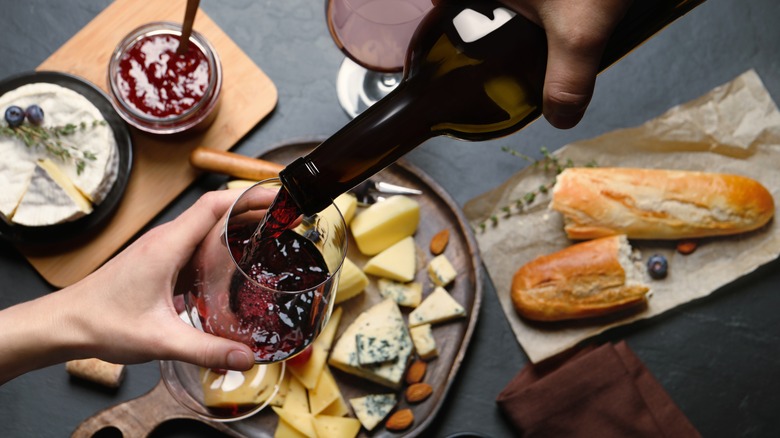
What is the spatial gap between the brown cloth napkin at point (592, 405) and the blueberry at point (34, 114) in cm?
128

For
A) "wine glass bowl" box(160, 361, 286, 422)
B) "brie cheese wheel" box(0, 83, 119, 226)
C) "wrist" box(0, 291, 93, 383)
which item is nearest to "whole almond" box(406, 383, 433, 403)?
"wine glass bowl" box(160, 361, 286, 422)

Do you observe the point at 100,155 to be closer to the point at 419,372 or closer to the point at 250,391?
the point at 250,391

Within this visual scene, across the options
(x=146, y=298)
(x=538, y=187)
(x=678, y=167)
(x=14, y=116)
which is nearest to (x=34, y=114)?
(x=14, y=116)

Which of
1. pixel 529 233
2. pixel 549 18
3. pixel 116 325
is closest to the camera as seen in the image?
pixel 549 18

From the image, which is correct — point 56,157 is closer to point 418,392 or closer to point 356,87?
point 356,87

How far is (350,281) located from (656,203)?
2.60ft

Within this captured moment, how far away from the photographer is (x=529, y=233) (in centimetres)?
196

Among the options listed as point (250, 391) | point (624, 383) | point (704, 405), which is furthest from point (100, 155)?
point (704, 405)

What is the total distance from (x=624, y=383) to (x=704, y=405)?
0.25m

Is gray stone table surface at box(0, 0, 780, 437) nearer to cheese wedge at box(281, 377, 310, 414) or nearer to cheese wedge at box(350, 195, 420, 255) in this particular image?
cheese wedge at box(350, 195, 420, 255)

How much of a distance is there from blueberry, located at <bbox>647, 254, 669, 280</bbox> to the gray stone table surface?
112mm

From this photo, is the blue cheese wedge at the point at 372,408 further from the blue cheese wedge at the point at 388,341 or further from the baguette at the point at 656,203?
the baguette at the point at 656,203

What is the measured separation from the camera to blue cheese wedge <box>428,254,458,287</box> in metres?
1.87

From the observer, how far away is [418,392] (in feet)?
5.97
